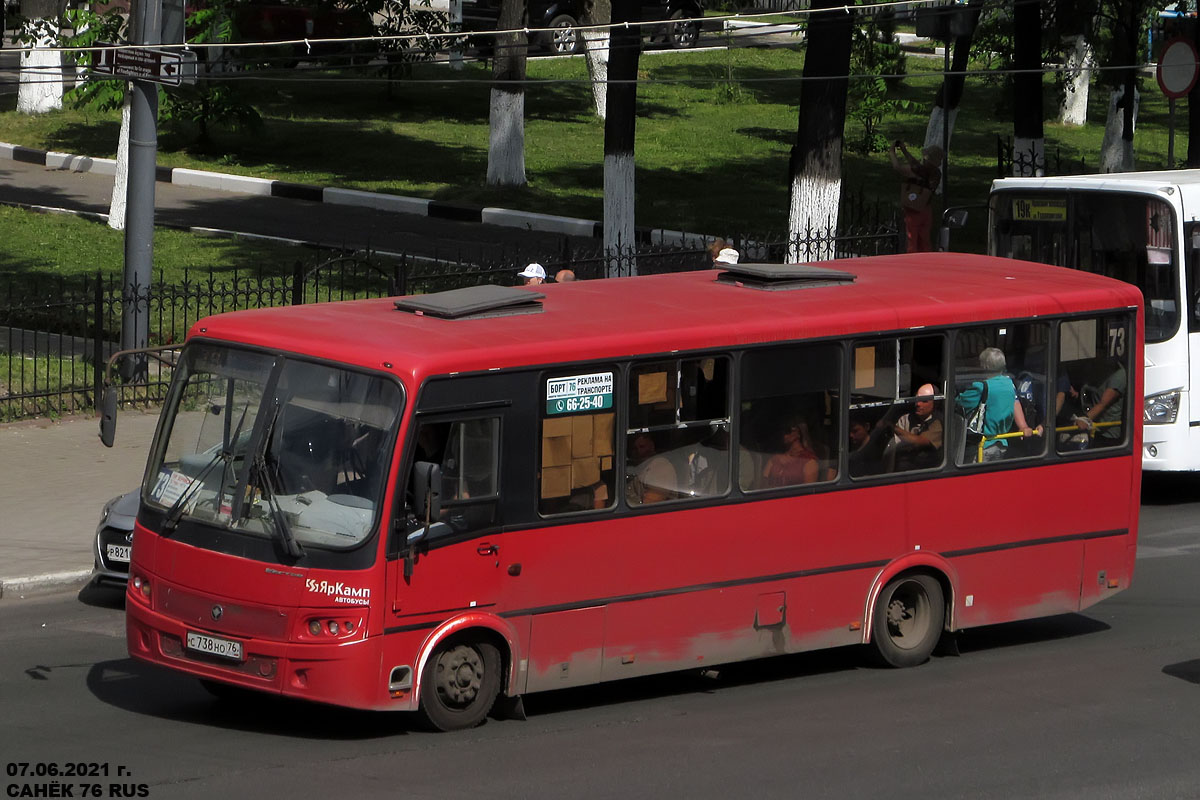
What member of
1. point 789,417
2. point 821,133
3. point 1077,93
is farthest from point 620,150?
point 1077,93

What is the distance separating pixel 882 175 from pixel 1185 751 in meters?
23.8

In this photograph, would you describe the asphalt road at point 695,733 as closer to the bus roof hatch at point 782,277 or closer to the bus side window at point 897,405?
the bus side window at point 897,405

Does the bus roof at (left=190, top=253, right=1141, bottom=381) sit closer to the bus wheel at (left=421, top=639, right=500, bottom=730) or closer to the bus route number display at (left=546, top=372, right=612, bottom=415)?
the bus route number display at (left=546, top=372, right=612, bottom=415)

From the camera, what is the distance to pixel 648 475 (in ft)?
28.7

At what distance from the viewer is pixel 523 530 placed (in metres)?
8.35

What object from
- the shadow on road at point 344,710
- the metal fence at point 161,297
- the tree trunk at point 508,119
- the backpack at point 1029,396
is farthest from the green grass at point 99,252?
the backpack at point 1029,396

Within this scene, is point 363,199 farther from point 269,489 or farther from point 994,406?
point 269,489

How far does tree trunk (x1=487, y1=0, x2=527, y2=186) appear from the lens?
27.5m

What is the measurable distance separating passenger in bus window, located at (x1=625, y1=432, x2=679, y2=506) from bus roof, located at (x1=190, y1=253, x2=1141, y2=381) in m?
0.48

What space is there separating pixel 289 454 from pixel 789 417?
2.73m

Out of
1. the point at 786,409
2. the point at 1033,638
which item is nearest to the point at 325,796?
the point at 786,409

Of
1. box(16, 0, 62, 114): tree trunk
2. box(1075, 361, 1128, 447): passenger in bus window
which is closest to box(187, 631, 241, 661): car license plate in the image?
box(1075, 361, 1128, 447): passenger in bus window

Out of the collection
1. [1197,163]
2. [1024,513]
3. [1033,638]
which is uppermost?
[1197,163]

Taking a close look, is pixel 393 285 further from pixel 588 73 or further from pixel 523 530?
pixel 588 73
